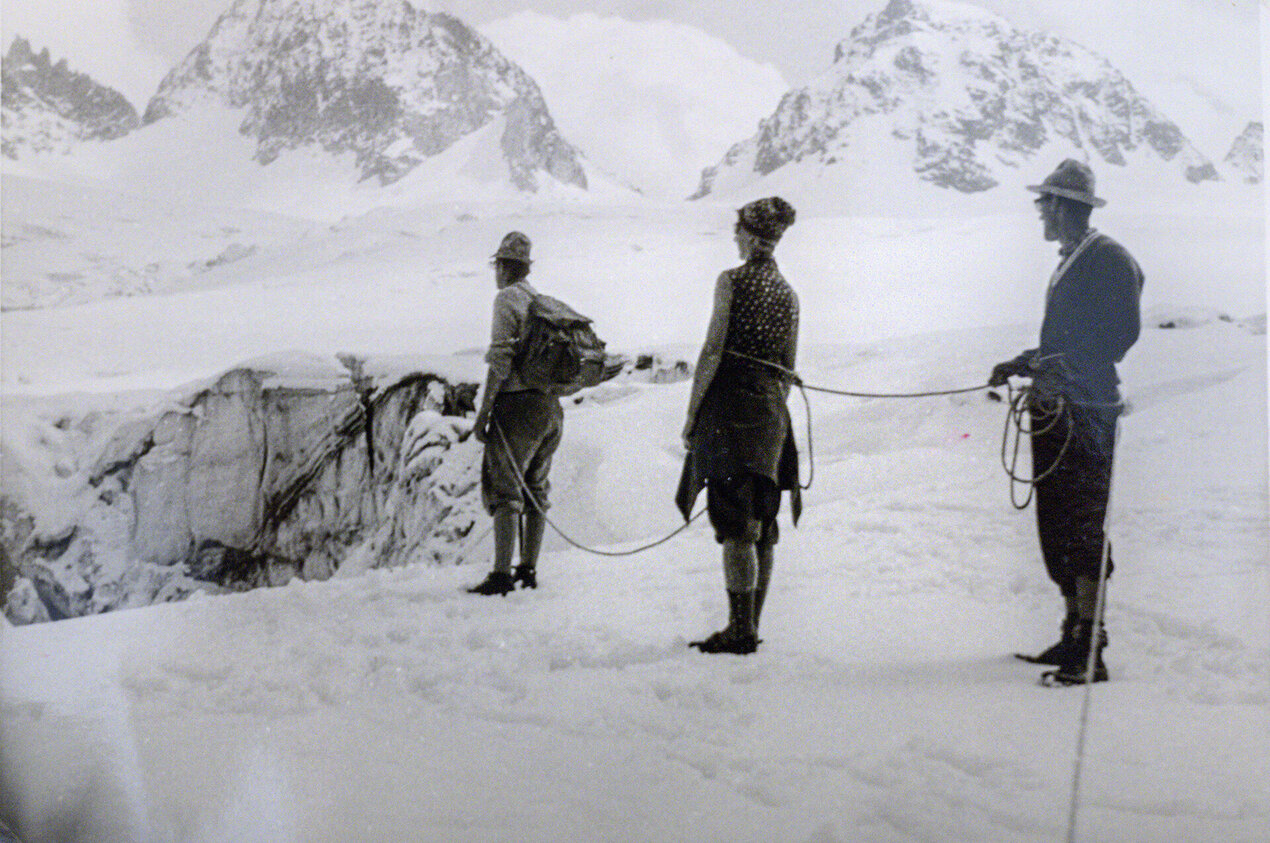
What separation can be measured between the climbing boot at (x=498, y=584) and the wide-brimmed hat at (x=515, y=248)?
83 centimetres

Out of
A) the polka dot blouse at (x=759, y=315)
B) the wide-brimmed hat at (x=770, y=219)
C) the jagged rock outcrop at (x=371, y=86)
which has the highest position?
the jagged rock outcrop at (x=371, y=86)

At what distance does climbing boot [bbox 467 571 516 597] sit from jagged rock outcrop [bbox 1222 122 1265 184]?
1968 millimetres

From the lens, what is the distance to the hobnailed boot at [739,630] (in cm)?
259

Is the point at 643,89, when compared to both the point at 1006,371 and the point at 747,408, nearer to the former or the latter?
the point at 747,408

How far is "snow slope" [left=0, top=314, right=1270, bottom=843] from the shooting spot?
7.68 ft

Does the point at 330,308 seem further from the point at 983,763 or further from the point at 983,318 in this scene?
the point at 983,763

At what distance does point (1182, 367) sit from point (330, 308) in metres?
2.22

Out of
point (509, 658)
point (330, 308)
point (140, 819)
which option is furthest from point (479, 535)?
point (140, 819)

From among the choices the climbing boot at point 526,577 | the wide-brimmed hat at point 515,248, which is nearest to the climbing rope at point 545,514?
the climbing boot at point 526,577

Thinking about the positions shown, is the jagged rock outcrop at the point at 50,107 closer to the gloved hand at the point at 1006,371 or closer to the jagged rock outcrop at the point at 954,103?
the jagged rock outcrop at the point at 954,103

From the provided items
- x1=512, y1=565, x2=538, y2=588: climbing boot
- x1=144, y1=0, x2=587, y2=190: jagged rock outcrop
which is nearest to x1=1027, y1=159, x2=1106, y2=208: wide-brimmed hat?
x1=144, y1=0, x2=587, y2=190: jagged rock outcrop

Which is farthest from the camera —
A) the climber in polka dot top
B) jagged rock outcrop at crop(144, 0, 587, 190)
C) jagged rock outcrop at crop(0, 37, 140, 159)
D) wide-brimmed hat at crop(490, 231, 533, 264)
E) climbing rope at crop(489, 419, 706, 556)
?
jagged rock outcrop at crop(0, 37, 140, 159)

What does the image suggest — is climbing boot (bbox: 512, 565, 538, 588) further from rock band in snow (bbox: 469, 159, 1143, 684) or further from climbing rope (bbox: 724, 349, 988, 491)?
climbing rope (bbox: 724, 349, 988, 491)

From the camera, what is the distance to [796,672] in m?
2.55
